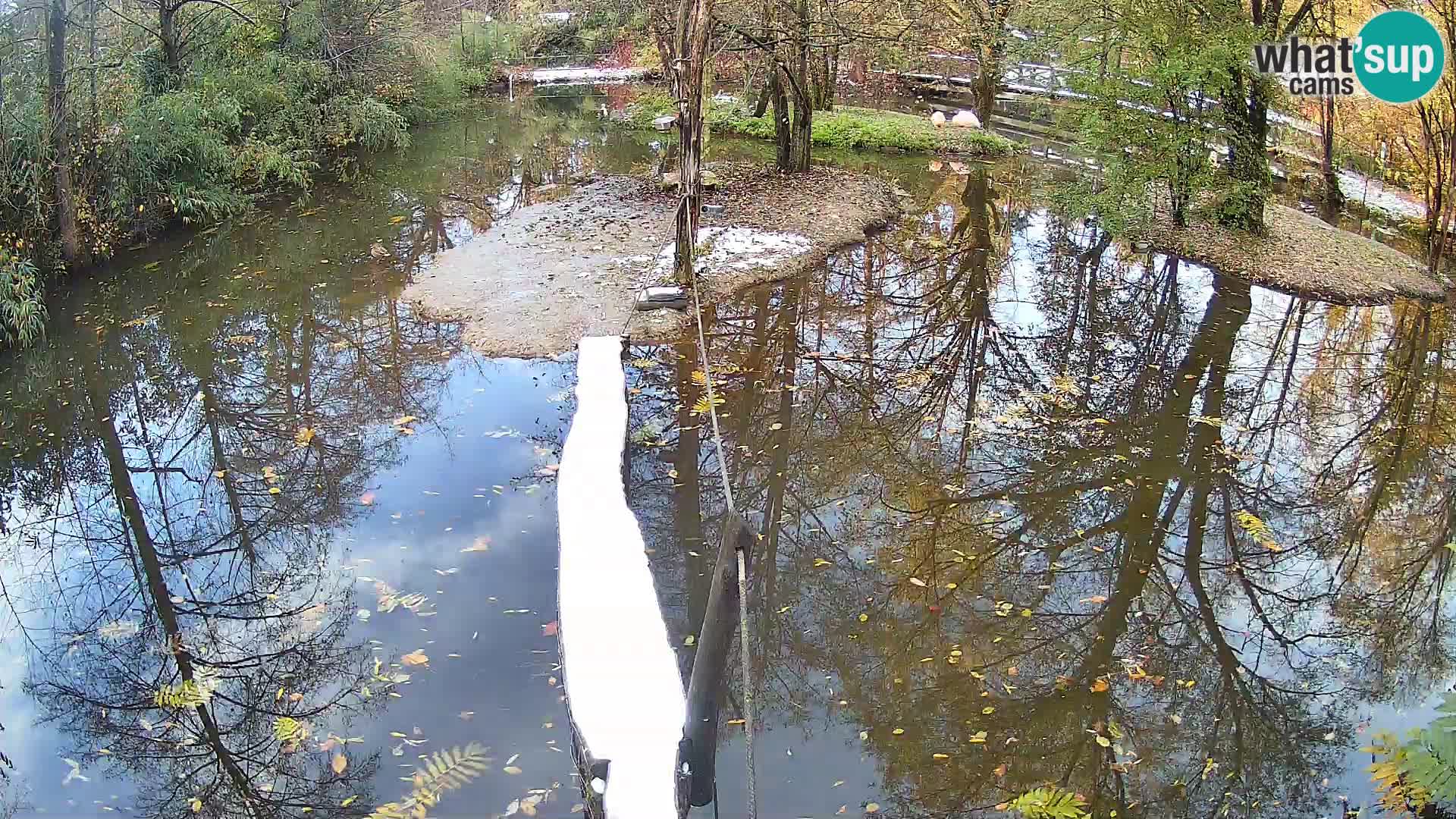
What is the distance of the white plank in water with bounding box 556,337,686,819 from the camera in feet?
13.5

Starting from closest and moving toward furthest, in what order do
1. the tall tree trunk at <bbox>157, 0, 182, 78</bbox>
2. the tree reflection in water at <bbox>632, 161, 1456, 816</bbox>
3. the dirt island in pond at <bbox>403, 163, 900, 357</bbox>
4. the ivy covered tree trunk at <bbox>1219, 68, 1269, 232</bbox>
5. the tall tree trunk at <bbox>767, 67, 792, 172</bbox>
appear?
the tree reflection in water at <bbox>632, 161, 1456, 816</bbox> < the dirt island in pond at <bbox>403, 163, 900, 357</bbox> < the ivy covered tree trunk at <bbox>1219, 68, 1269, 232</bbox> < the tall tree trunk at <bbox>157, 0, 182, 78</bbox> < the tall tree trunk at <bbox>767, 67, 792, 172</bbox>

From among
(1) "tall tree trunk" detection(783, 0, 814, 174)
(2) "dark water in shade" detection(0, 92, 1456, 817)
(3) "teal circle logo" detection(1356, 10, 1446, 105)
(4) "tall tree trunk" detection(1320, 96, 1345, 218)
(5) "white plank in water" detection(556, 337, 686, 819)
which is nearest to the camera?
(5) "white plank in water" detection(556, 337, 686, 819)

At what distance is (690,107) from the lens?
10562mm

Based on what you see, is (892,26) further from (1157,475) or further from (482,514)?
(482,514)

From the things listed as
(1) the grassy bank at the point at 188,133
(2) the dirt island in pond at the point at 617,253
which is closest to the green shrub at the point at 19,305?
(1) the grassy bank at the point at 188,133

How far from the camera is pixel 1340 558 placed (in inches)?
271

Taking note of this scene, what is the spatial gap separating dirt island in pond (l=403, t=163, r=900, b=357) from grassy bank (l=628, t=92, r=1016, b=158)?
377 cm

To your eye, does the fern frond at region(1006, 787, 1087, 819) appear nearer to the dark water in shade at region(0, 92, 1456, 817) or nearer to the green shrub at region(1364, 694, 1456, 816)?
the dark water in shade at region(0, 92, 1456, 817)

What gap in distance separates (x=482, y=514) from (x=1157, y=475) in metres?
5.31

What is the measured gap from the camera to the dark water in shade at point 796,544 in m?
5.03

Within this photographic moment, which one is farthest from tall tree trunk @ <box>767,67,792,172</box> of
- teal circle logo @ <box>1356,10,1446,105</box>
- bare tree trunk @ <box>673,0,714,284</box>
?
teal circle logo @ <box>1356,10,1446,105</box>

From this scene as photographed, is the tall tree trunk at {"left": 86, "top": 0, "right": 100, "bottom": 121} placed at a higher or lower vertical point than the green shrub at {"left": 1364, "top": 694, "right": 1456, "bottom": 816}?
higher

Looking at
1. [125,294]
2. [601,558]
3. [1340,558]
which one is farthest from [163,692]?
[125,294]

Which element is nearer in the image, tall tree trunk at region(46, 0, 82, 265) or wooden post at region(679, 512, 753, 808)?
wooden post at region(679, 512, 753, 808)
